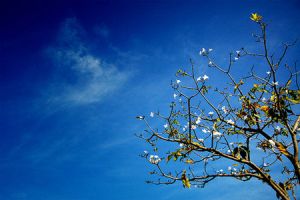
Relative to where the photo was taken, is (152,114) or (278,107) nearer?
(278,107)

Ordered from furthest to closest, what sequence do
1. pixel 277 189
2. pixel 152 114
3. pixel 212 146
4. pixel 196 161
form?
1. pixel 152 114
2. pixel 196 161
3. pixel 212 146
4. pixel 277 189

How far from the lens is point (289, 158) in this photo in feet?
22.9

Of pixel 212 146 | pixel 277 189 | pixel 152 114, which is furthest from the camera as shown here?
pixel 152 114

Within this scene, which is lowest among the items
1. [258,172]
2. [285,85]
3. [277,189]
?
[277,189]

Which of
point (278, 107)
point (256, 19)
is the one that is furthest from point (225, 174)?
point (256, 19)

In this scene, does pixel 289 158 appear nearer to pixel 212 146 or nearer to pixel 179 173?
pixel 212 146

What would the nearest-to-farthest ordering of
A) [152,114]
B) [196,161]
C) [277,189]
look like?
[277,189] < [196,161] < [152,114]

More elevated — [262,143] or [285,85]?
[285,85]

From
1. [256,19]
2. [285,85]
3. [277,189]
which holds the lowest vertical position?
[277,189]

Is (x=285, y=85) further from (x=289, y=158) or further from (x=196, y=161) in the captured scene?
(x=196, y=161)

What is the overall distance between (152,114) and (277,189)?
3.81m

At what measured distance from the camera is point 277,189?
6789 millimetres

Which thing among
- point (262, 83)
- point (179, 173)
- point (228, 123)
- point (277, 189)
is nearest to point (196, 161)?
point (179, 173)

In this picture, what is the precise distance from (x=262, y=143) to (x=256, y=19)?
332cm
